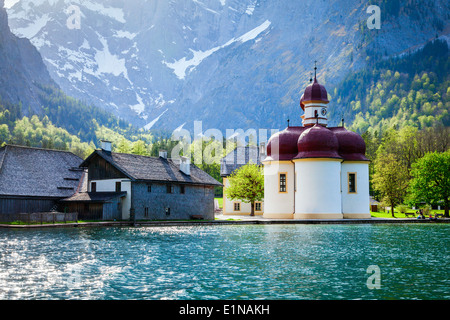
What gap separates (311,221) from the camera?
56062 millimetres

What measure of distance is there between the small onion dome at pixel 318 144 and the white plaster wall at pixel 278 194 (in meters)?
3.09

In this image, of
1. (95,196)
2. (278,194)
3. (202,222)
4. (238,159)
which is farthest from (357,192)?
(95,196)

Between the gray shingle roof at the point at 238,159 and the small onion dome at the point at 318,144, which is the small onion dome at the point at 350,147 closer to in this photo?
the small onion dome at the point at 318,144

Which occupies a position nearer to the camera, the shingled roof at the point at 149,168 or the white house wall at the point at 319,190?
the shingled roof at the point at 149,168

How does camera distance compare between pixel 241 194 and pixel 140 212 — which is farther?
pixel 241 194

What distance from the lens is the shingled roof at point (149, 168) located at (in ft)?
183

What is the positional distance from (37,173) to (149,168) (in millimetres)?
12362

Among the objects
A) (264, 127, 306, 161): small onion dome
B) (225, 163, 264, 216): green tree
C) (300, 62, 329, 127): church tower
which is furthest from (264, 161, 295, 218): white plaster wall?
(300, 62, 329, 127): church tower

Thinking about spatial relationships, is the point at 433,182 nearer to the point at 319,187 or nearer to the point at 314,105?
the point at 319,187

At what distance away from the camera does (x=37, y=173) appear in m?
56.6

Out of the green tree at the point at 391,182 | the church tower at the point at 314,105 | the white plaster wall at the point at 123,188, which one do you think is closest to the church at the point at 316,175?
the church tower at the point at 314,105

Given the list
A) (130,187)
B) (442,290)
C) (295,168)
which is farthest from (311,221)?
(442,290)
